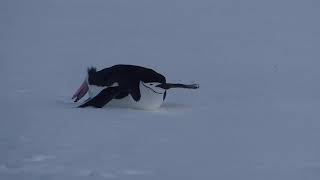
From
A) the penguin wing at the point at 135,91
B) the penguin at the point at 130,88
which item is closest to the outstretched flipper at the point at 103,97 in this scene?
the penguin at the point at 130,88

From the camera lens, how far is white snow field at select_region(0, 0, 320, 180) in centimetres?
404

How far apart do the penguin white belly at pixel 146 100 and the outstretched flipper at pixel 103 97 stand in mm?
156

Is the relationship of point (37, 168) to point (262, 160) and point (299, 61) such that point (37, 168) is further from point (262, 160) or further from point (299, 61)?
point (299, 61)

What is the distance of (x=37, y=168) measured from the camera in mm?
3863

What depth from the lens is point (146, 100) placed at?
19.2ft

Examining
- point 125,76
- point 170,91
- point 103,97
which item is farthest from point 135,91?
point 170,91

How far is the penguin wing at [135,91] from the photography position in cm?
575

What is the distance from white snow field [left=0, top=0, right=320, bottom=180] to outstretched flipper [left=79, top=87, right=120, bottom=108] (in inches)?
3.5

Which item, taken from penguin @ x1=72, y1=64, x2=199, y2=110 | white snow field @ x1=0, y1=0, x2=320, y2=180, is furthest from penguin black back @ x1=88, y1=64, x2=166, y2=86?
white snow field @ x1=0, y1=0, x2=320, y2=180

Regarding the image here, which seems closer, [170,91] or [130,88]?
[130,88]

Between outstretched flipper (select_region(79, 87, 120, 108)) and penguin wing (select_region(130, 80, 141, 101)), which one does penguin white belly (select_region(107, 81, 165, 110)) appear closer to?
penguin wing (select_region(130, 80, 141, 101))

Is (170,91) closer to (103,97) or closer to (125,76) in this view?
(125,76)

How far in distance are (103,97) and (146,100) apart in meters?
0.38

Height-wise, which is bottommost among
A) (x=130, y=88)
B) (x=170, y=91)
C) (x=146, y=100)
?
(x=170, y=91)
